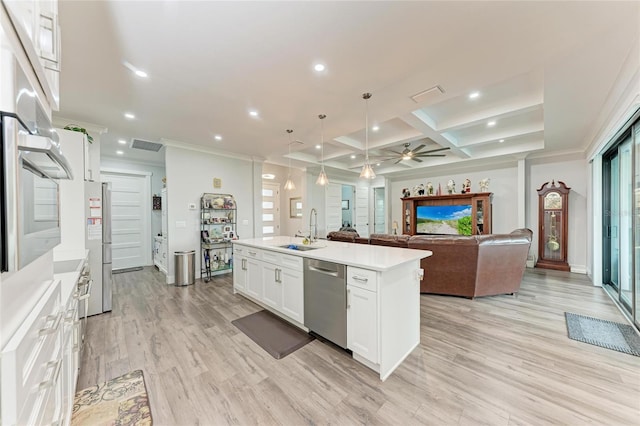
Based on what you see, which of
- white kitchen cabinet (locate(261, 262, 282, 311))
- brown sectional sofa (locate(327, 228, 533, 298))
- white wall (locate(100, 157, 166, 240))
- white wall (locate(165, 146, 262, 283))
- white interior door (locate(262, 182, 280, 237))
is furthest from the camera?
white interior door (locate(262, 182, 280, 237))

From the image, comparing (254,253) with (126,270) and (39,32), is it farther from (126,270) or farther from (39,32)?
(126,270)

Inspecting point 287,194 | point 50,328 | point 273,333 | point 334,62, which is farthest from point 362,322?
point 287,194

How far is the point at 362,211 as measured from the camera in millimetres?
9234

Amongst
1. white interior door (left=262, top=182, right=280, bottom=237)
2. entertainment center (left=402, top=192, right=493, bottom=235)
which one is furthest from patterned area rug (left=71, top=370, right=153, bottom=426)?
entertainment center (left=402, top=192, right=493, bottom=235)

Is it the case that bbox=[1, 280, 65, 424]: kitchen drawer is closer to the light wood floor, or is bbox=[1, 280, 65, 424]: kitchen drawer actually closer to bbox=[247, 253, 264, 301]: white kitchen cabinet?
the light wood floor

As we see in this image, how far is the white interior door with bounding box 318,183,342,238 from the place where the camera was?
798cm

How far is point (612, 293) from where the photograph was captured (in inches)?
145

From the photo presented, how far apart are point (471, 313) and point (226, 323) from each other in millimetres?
3097

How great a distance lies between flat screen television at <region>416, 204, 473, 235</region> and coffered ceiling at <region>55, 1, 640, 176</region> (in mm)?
2953

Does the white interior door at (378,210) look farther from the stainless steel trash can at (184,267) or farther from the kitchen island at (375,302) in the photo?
the kitchen island at (375,302)

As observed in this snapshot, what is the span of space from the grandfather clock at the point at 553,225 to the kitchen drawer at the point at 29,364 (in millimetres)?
7544

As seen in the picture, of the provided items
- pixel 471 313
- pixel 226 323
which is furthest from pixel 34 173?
pixel 471 313

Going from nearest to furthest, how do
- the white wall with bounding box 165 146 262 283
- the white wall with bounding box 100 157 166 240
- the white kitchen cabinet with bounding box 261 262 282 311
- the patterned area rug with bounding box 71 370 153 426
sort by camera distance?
1. the patterned area rug with bounding box 71 370 153 426
2. the white kitchen cabinet with bounding box 261 262 282 311
3. the white wall with bounding box 165 146 262 283
4. the white wall with bounding box 100 157 166 240

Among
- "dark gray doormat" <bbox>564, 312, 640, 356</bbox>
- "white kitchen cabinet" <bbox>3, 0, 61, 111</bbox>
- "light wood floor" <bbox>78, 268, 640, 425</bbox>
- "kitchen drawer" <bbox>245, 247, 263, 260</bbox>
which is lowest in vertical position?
"light wood floor" <bbox>78, 268, 640, 425</bbox>
